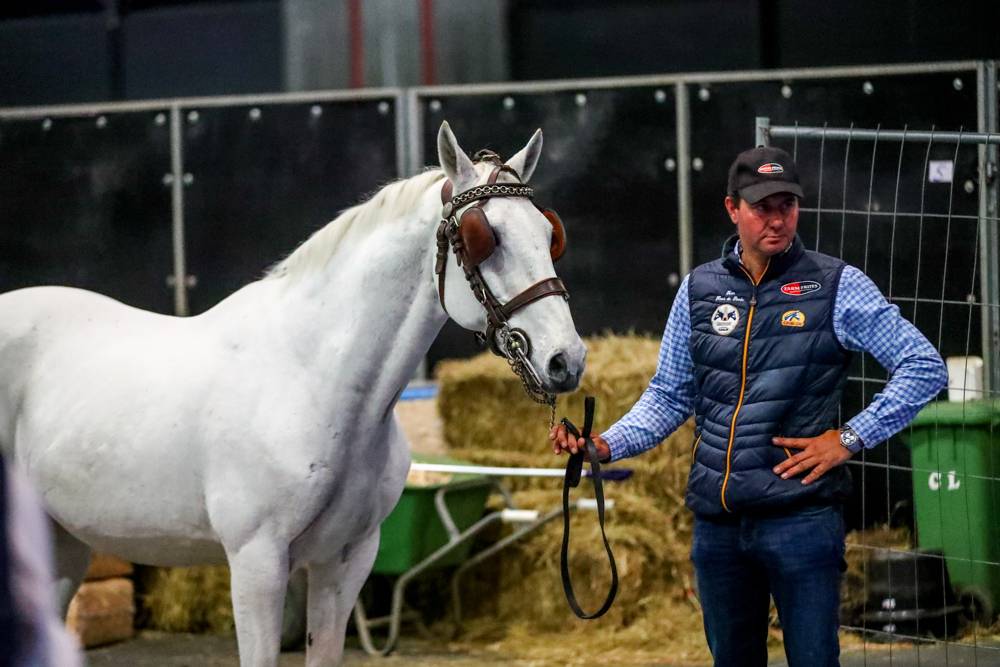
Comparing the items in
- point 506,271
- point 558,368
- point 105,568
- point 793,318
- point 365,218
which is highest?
point 365,218

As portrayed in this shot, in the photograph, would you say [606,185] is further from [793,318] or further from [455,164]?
[793,318]

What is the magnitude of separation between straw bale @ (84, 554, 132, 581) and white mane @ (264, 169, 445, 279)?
3.05 m

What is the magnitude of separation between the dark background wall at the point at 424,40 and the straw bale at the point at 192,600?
9.82 ft

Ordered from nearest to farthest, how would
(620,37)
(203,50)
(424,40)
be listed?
(424,40) → (620,37) → (203,50)

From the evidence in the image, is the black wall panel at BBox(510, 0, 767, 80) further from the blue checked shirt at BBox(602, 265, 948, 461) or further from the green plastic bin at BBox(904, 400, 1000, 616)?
the blue checked shirt at BBox(602, 265, 948, 461)

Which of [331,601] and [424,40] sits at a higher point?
[424,40]

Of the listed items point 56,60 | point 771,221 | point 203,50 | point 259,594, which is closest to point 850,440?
point 771,221

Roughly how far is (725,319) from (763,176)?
344mm

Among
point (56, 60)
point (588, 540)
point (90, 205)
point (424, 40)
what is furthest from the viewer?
point (56, 60)

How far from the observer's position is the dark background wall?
303 inches

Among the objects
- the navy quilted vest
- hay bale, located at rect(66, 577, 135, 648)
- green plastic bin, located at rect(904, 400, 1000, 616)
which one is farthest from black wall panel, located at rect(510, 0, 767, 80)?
the navy quilted vest

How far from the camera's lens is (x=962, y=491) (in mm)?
5910

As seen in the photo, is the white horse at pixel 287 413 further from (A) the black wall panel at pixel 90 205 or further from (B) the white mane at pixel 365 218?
(A) the black wall panel at pixel 90 205

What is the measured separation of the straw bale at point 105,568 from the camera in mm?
6418
